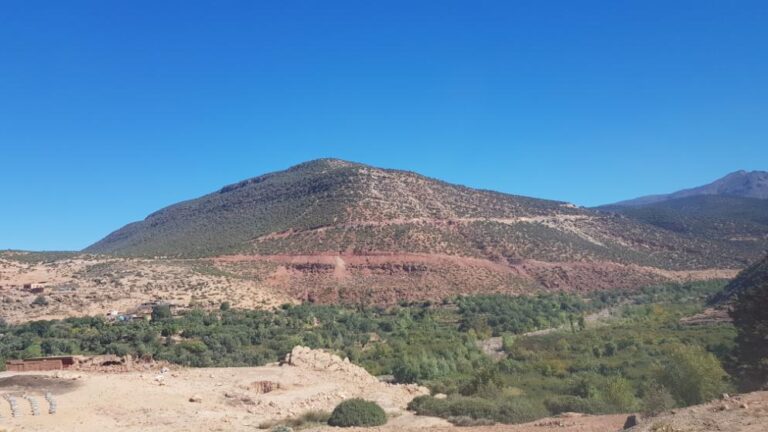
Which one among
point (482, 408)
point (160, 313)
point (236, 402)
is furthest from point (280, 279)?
point (482, 408)

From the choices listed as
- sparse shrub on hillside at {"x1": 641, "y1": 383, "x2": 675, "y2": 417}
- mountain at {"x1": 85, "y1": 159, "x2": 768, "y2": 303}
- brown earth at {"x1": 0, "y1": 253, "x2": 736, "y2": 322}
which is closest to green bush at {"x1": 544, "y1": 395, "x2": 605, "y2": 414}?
sparse shrub on hillside at {"x1": 641, "y1": 383, "x2": 675, "y2": 417}

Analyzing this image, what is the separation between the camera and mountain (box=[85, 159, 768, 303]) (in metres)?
66.5

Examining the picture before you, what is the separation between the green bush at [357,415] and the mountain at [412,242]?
136ft

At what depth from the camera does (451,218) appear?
8369cm

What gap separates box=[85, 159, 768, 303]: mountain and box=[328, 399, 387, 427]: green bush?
41511 mm

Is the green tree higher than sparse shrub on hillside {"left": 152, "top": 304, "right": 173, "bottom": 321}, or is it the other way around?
sparse shrub on hillside {"left": 152, "top": 304, "right": 173, "bottom": 321}

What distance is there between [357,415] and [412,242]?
54319 millimetres

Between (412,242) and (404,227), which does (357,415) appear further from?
(404,227)

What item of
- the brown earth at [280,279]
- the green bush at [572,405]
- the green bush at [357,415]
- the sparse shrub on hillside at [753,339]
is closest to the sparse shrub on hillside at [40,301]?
the brown earth at [280,279]

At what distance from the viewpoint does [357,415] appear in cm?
1962

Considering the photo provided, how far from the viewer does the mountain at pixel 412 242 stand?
6649cm

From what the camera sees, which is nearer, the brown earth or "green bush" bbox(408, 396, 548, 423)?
"green bush" bbox(408, 396, 548, 423)

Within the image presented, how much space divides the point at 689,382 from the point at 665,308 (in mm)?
39030

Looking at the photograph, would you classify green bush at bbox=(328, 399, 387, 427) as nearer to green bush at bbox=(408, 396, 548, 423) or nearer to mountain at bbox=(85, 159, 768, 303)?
green bush at bbox=(408, 396, 548, 423)
